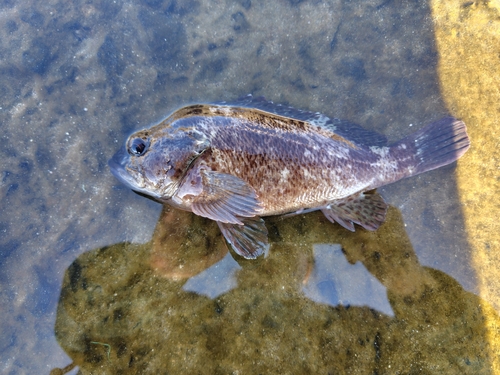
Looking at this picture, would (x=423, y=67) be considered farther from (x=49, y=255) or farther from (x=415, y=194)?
(x=49, y=255)

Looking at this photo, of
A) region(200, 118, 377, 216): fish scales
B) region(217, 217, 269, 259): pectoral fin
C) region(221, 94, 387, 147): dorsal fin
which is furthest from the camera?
region(221, 94, 387, 147): dorsal fin

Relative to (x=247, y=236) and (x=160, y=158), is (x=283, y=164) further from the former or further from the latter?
(x=160, y=158)

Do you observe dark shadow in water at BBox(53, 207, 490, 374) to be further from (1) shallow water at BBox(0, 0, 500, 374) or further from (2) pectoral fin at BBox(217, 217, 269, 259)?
(2) pectoral fin at BBox(217, 217, 269, 259)

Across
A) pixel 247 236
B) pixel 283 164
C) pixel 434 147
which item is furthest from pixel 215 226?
pixel 434 147

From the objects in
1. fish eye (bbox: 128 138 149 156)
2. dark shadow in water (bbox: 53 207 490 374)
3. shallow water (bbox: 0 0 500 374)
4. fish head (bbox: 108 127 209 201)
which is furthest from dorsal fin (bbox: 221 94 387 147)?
fish eye (bbox: 128 138 149 156)

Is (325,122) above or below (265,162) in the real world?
above

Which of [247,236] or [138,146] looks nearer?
[138,146]

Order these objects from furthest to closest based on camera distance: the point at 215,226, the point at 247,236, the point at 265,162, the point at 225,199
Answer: the point at 215,226
the point at 247,236
the point at 265,162
the point at 225,199

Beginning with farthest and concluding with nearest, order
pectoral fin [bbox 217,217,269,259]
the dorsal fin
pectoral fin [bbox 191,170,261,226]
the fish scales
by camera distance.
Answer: the dorsal fin
pectoral fin [bbox 217,217,269,259]
the fish scales
pectoral fin [bbox 191,170,261,226]
